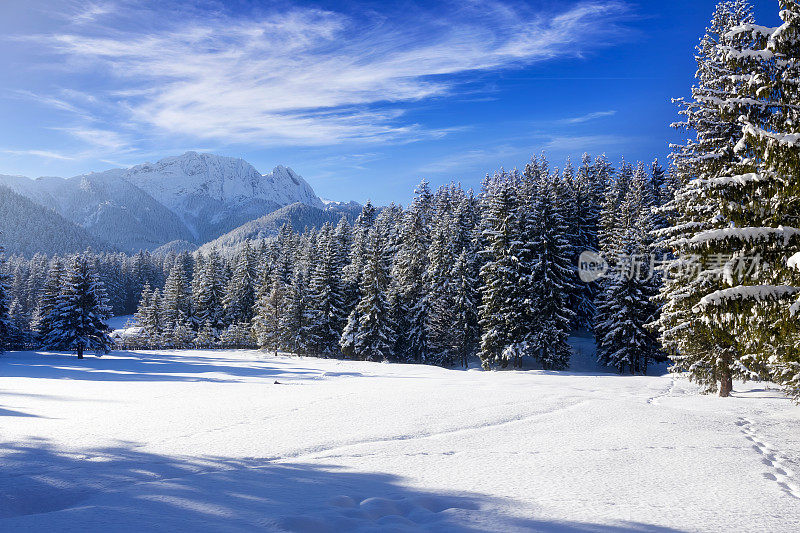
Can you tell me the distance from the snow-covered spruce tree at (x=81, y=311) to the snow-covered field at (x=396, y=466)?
30.8m

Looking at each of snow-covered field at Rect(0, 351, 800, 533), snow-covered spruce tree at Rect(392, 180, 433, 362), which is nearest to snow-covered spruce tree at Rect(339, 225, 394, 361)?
snow-covered spruce tree at Rect(392, 180, 433, 362)

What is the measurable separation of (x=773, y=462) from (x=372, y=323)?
3744cm

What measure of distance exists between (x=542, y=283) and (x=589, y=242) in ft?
72.5

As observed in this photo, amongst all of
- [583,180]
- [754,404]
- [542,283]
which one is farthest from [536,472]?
[583,180]

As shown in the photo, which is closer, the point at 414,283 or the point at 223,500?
the point at 223,500

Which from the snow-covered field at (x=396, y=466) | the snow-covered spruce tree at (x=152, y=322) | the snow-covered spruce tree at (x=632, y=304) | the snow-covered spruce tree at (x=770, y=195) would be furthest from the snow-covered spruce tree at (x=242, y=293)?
the snow-covered spruce tree at (x=770, y=195)

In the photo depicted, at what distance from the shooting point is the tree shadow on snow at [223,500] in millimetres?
4344

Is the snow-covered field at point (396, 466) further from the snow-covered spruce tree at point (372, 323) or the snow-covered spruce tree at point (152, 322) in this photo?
the snow-covered spruce tree at point (152, 322)

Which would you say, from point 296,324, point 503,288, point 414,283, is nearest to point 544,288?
point 503,288

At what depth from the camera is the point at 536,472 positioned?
21.3 feet

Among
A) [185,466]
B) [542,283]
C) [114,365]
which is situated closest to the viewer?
[185,466]

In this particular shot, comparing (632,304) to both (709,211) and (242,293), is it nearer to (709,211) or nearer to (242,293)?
(709,211)

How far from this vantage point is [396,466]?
6.69m

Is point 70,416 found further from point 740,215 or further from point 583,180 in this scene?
point 583,180
